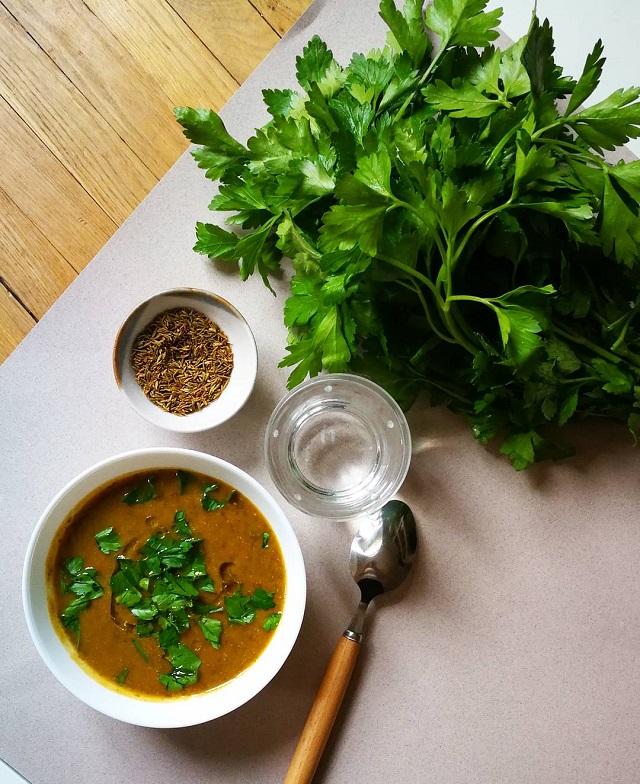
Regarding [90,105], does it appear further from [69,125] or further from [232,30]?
[232,30]

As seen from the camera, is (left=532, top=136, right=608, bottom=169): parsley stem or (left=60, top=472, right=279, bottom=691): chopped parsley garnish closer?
(left=532, top=136, right=608, bottom=169): parsley stem

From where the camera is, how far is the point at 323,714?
4.54 ft

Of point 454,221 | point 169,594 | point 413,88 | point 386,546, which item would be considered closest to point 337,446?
point 386,546

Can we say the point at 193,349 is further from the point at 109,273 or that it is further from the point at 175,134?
the point at 175,134

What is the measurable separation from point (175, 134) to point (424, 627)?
1.17 meters

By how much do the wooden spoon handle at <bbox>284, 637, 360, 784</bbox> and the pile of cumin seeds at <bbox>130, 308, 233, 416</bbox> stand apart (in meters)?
0.58

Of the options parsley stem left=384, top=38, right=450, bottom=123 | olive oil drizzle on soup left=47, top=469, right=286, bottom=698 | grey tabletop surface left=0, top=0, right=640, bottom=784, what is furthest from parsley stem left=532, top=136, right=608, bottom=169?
olive oil drizzle on soup left=47, top=469, right=286, bottom=698

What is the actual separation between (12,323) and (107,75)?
1.83 feet

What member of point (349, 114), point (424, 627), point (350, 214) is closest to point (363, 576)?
point (424, 627)

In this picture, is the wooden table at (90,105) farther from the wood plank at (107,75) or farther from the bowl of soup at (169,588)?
the bowl of soup at (169,588)

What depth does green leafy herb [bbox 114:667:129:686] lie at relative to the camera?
1.37 meters

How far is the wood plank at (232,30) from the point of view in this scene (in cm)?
146

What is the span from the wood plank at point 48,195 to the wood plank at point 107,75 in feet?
0.48

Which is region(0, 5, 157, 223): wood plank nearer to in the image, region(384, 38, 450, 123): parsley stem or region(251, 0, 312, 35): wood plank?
region(251, 0, 312, 35): wood plank
